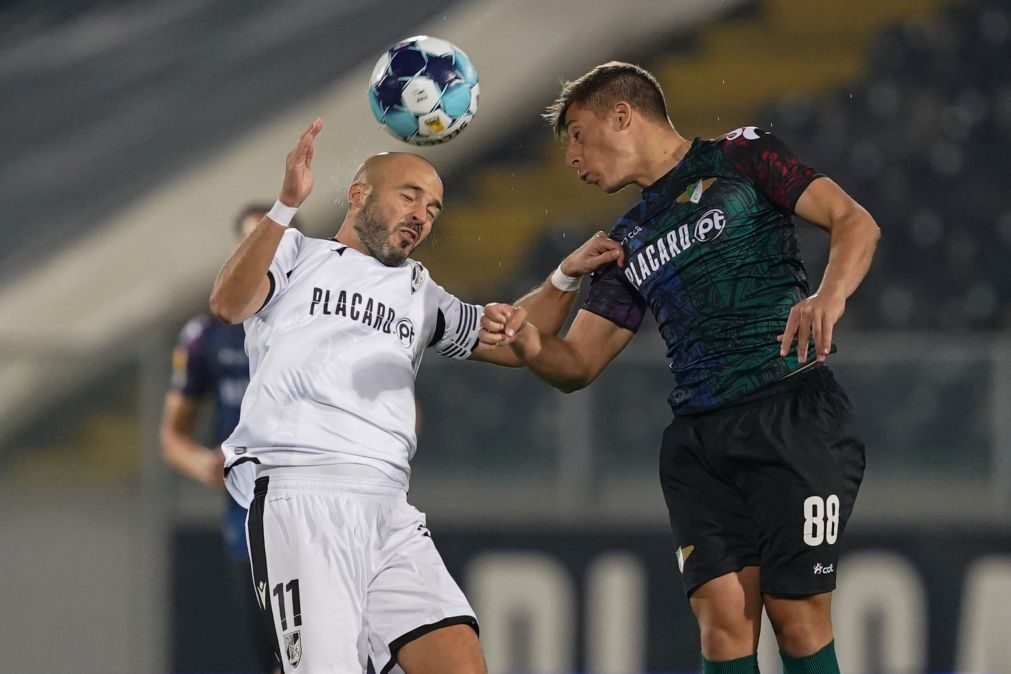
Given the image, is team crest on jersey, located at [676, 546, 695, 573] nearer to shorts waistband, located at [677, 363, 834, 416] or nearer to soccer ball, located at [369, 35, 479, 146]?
shorts waistband, located at [677, 363, 834, 416]

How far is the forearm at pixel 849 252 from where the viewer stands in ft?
11.2

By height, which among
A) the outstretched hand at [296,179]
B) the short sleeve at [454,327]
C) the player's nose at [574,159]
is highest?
the player's nose at [574,159]

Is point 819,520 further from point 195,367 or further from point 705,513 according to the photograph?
point 195,367

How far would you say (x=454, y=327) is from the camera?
151 inches

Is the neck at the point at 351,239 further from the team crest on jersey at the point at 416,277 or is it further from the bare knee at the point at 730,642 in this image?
the bare knee at the point at 730,642

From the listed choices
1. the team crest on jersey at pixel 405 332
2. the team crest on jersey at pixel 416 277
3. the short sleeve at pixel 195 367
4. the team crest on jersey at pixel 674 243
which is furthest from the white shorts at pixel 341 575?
the short sleeve at pixel 195 367

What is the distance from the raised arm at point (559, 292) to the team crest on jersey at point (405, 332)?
0.83 ft

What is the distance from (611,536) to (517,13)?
4906mm

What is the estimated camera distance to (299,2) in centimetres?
1230

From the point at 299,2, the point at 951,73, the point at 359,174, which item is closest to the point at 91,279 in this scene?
the point at 299,2

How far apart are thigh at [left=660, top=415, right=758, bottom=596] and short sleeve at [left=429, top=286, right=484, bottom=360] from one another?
23.1 inches

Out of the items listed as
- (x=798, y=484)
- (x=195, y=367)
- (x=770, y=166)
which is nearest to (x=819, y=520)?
(x=798, y=484)

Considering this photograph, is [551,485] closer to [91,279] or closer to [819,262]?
[819,262]

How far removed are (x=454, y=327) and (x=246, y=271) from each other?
2.14 ft
